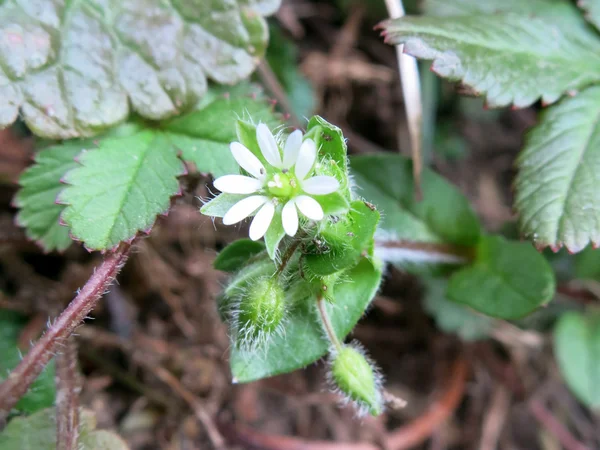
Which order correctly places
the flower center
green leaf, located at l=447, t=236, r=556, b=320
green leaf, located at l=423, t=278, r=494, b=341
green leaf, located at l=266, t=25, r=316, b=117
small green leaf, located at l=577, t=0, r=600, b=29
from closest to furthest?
the flower center, green leaf, located at l=447, t=236, r=556, b=320, small green leaf, located at l=577, t=0, r=600, b=29, green leaf, located at l=423, t=278, r=494, b=341, green leaf, located at l=266, t=25, r=316, b=117

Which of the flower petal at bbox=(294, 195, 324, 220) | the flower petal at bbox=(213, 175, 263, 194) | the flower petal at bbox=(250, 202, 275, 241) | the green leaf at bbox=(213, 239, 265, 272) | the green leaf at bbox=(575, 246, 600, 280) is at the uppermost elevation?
the flower petal at bbox=(213, 175, 263, 194)

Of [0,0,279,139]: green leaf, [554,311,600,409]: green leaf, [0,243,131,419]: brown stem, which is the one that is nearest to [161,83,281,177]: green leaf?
[0,0,279,139]: green leaf

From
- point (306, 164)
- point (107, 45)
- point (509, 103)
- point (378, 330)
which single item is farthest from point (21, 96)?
point (378, 330)

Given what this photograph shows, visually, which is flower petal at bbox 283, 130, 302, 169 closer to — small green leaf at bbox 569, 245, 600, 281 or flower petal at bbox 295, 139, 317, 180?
flower petal at bbox 295, 139, 317, 180

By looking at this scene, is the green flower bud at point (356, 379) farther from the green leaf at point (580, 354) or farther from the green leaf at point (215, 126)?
the green leaf at point (580, 354)

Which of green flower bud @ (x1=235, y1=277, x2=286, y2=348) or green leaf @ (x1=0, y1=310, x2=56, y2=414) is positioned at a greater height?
green flower bud @ (x1=235, y1=277, x2=286, y2=348)

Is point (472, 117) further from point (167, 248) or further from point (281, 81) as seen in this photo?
point (167, 248)
